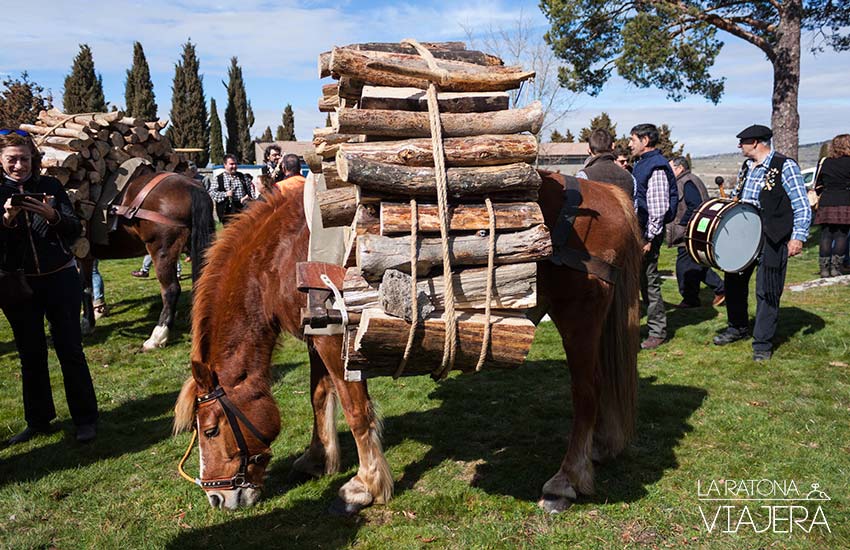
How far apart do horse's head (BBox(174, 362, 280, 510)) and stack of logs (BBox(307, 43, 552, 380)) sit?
2.66ft

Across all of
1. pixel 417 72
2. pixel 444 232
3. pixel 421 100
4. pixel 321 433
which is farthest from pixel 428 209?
pixel 321 433

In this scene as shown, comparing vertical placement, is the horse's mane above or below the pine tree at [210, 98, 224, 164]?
below

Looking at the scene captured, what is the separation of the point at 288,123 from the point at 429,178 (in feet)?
204

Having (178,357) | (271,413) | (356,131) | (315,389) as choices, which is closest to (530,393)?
(315,389)

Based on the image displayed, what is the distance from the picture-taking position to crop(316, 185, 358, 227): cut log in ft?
8.87

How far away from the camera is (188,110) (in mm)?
43938

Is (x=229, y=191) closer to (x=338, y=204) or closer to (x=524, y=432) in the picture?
(x=524, y=432)

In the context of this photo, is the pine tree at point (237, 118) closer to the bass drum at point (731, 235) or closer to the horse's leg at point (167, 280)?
the horse's leg at point (167, 280)

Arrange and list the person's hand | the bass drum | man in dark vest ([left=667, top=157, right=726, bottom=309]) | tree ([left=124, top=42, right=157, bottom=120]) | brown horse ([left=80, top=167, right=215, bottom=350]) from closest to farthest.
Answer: the person's hand
the bass drum
brown horse ([left=80, top=167, right=215, bottom=350])
man in dark vest ([left=667, top=157, right=726, bottom=309])
tree ([left=124, top=42, right=157, bottom=120])

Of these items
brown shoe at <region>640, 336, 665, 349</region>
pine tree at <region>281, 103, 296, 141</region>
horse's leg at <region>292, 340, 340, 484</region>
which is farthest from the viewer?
pine tree at <region>281, 103, 296, 141</region>

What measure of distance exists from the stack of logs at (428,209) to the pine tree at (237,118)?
48.7 metres

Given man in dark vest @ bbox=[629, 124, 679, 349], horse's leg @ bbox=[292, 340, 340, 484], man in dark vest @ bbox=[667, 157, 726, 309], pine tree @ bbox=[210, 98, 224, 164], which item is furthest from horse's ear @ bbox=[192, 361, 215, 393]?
pine tree @ bbox=[210, 98, 224, 164]

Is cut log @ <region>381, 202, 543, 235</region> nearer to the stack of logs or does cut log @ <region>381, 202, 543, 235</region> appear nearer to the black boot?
the stack of logs

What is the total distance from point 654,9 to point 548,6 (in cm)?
257
